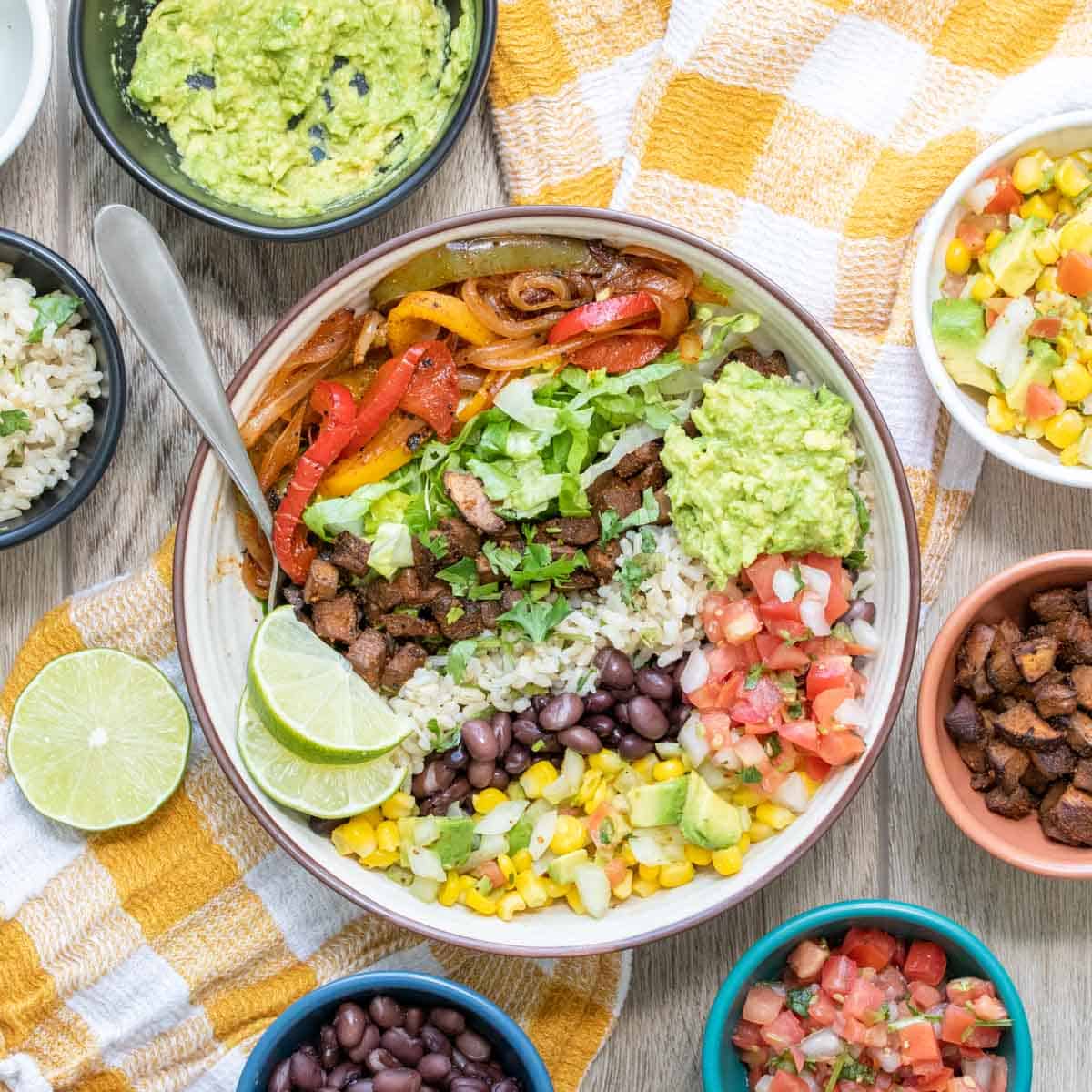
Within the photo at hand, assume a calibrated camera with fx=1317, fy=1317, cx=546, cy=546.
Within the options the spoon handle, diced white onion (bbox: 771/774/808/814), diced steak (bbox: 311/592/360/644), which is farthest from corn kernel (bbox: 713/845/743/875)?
the spoon handle

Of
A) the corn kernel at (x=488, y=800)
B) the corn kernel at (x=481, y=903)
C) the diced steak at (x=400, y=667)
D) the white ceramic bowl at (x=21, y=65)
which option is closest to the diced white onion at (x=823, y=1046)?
the corn kernel at (x=481, y=903)

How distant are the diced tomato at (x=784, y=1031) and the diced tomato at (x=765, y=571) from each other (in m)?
1.01

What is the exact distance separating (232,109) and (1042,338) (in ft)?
6.44

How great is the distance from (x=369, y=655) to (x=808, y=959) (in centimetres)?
125

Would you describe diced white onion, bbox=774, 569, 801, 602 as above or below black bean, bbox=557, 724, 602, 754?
above

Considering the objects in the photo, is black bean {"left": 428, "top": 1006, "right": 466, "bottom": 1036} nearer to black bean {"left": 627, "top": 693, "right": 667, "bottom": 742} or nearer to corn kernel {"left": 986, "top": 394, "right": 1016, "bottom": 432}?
black bean {"left": 627, "top": 693, "right": 667, "bottom": 742}

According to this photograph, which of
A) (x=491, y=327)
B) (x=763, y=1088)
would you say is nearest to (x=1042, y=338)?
(x=491, y=327)

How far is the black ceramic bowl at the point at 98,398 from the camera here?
3.02 metres

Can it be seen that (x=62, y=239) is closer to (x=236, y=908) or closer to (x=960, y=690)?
(x=236, y=908)

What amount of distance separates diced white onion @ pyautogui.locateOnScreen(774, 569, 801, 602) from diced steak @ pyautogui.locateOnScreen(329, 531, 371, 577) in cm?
91

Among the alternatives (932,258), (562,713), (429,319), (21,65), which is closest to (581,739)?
(562,713)

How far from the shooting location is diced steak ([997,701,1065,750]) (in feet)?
9.82

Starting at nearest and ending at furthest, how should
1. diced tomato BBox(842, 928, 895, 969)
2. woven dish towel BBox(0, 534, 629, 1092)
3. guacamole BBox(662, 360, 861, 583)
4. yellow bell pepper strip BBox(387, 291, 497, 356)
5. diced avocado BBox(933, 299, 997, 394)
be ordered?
guacamole BBox(662, 360, 861, 583) → yellow bell pepper strip BBox(387, 291, 497, 356) → diced avocado BBox(933, 299, 997, 394) → diced tomato BBox(842, 928, 895, 969) → woven dish towel BBox(0, 534, 629, 1092)

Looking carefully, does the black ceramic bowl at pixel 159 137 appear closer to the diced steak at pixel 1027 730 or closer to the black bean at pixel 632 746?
the black bean at pixel 632 746
